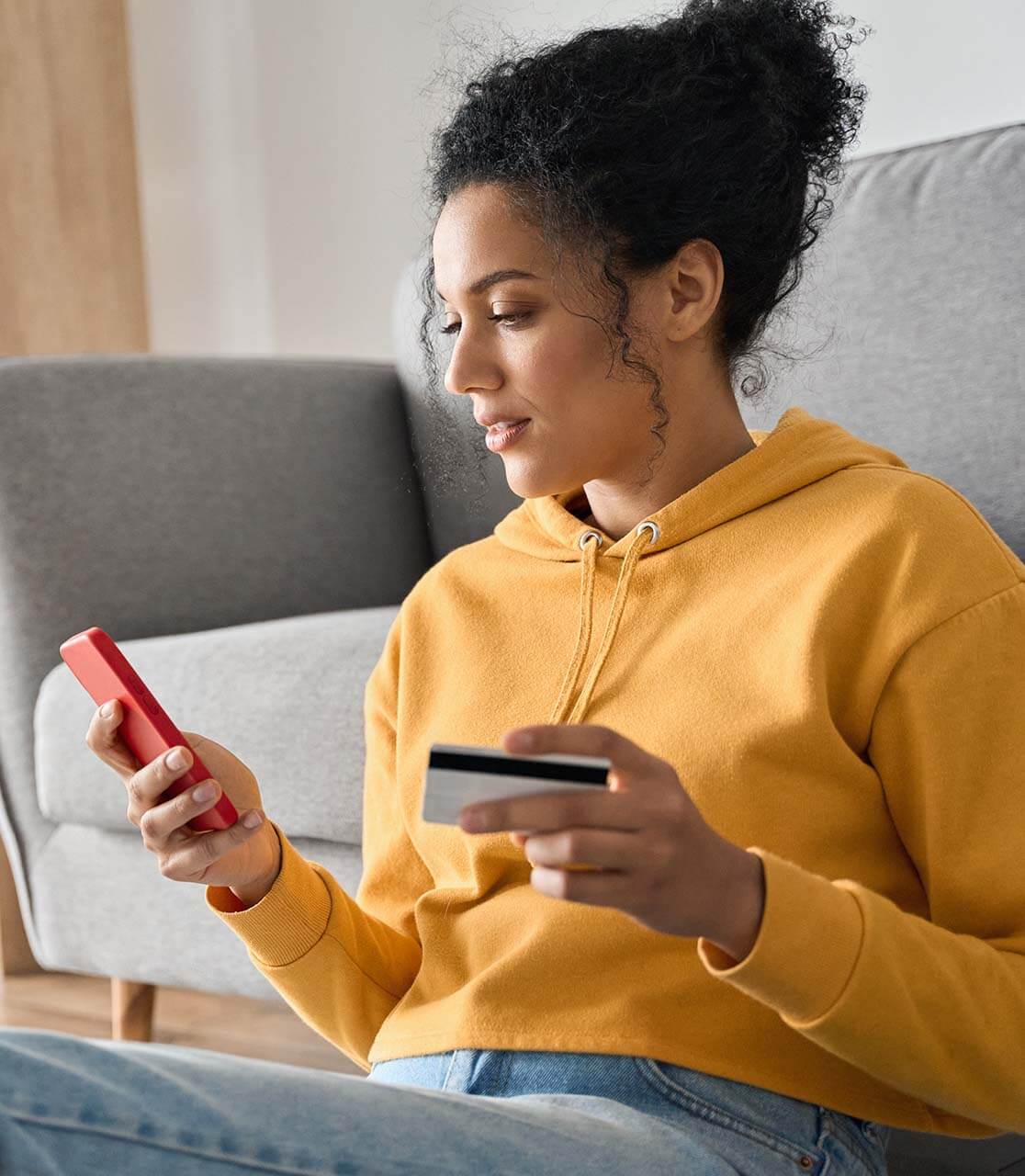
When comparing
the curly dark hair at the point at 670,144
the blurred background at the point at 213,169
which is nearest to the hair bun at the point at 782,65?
the curly dark hair at the point at 670,144

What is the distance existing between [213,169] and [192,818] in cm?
233

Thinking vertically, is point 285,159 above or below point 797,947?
above

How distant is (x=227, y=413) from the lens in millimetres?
1935

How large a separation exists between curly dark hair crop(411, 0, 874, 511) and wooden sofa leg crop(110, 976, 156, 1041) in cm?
108

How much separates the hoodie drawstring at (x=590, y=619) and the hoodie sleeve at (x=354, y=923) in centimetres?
16

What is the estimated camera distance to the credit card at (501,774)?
0.58m

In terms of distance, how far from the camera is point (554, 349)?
860mm

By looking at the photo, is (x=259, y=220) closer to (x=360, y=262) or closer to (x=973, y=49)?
(x=360, y=262)

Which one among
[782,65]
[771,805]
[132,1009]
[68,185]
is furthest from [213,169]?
[771,805]

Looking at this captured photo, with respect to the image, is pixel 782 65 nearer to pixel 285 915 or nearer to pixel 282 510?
pixel 285 915

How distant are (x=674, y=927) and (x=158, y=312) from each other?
2605mm

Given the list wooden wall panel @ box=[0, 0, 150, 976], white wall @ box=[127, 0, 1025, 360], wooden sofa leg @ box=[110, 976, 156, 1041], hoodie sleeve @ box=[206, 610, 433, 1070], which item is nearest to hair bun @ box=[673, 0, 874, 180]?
hoodie sleeve @ box=[206, 610, 433, 1070]

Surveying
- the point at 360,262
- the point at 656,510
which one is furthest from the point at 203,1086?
the point at 360,262

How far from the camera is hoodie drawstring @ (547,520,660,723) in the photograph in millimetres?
857
